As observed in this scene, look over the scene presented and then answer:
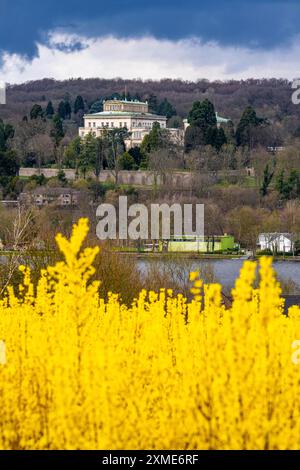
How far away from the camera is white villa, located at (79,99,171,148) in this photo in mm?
92375

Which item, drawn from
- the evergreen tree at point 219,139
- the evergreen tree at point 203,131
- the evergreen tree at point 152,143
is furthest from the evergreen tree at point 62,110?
the evergreen tree at point 219,139

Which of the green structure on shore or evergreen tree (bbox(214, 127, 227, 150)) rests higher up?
evergreen tree (bbox(214, 127, 227, 150))

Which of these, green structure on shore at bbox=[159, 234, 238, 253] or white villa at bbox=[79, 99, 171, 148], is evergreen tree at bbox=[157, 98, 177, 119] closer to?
white villa at bbox=[79, 99, 171, 148]

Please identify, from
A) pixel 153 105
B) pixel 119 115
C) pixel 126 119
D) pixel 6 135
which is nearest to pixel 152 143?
pixel 6 135

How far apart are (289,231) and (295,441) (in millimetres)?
47692

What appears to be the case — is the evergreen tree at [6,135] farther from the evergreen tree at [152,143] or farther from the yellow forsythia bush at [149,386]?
the yellow forsythia bush at [149,386]

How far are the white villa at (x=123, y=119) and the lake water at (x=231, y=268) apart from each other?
42365 mm

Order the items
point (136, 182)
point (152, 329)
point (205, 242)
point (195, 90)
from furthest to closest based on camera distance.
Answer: point (195, 90) < point (136, 182) < point (205, 242) < point (152, 329)

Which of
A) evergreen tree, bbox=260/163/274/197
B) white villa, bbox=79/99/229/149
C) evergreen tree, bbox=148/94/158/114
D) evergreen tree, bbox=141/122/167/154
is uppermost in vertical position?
evergreen tree, bbox=148/94/158/114

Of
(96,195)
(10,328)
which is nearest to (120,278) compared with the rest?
(10,328)

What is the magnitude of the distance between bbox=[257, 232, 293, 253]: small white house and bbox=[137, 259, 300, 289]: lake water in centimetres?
213

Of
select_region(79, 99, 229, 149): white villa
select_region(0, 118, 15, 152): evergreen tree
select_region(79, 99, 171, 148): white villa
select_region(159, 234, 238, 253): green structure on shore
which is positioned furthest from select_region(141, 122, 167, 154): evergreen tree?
select_region(159, 234, 238, 253): green structure on shore

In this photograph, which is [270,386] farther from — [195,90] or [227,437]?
[195,90]

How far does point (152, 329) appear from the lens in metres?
8.84
